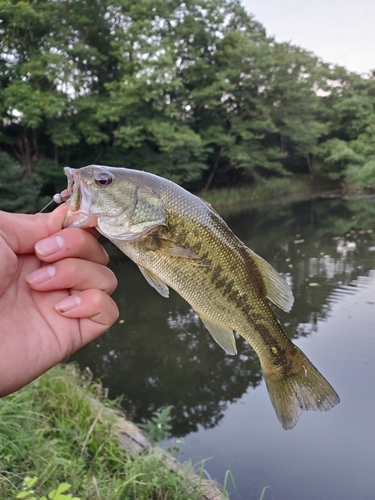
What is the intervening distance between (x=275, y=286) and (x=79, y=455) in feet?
10.8

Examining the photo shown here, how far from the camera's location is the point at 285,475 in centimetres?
485

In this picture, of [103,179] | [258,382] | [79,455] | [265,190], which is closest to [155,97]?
[265,190]

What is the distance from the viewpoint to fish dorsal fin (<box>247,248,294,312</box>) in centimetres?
222

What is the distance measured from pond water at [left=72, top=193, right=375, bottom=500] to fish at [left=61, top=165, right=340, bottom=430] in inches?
121

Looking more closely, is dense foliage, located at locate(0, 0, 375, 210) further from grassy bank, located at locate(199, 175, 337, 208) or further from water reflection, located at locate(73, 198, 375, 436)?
water reflection, located at locate(73, 198, 375, 436)

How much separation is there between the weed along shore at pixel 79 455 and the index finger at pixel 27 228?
81.4 inches

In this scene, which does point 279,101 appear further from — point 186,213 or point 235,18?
point 186,213

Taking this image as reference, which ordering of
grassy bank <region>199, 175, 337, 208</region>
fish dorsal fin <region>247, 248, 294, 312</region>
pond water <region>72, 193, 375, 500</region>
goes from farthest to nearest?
grassy bank <region>199, 175, 337, 208</region>
pond water <region>72, 193, 375, 500</region>
fish dorsal fin <region>247, 248, 294, 312</region>

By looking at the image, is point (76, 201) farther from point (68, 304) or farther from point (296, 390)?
point (296, 390)

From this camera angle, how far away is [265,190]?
35.7m

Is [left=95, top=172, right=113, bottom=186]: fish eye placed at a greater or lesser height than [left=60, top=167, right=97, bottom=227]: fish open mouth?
greater

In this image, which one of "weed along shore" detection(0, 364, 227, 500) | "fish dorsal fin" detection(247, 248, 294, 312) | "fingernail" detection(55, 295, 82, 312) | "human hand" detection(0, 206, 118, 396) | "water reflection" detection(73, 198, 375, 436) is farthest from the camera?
"water reflection" detection(73, 198, 375, 436)

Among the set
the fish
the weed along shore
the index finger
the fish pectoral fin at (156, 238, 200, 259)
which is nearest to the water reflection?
the weed along shore

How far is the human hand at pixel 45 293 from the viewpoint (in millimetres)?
1909
